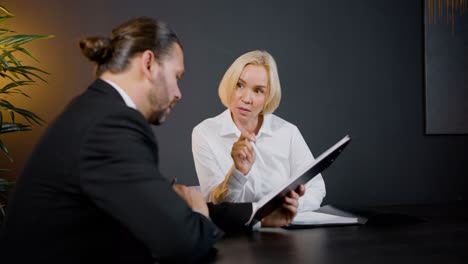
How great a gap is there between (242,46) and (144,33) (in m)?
2.01

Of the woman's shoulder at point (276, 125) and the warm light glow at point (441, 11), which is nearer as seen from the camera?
the woman's shoulder at point (276, 125)

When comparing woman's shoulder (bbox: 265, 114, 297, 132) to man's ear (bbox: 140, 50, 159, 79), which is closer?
man's ear (bbox: 140, 50, 159, 79)

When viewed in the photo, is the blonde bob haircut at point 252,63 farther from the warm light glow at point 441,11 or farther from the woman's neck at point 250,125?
the warm light glow at point 441,11

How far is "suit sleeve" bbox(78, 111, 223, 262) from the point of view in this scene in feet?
2.52

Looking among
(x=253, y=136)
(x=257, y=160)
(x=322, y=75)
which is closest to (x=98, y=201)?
(x=253, y=136)

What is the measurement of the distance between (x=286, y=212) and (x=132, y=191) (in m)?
0.69

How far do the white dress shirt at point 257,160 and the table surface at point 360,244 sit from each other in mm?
640

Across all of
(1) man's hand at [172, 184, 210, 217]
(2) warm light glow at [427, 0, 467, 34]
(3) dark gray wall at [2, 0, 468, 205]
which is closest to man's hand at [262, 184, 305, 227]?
(1) man's hand at [172, 184, 210, 217]

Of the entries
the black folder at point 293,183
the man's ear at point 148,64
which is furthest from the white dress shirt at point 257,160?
the man's ear at point 148,64

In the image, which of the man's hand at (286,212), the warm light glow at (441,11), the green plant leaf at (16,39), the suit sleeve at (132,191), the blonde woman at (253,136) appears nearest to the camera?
the suit sleeve at (132,191)

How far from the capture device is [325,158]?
1.14 meters

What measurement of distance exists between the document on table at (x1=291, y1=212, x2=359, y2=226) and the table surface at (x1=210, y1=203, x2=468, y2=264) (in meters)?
0.05

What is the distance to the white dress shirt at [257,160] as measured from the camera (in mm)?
2002

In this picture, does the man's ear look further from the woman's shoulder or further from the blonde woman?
the woman's shoulder
